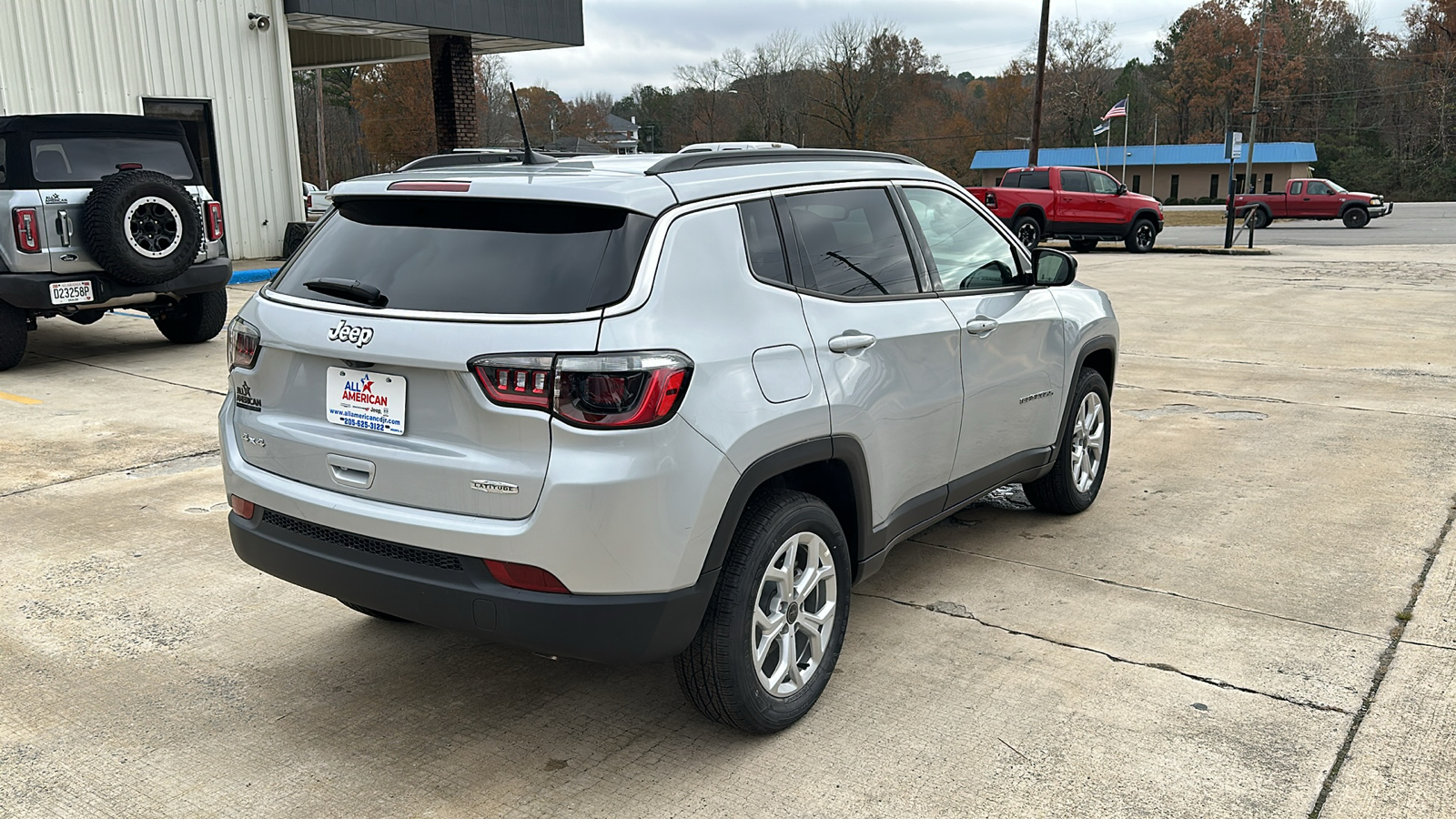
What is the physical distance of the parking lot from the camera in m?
3.06

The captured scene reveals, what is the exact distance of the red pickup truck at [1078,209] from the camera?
80.7 feet

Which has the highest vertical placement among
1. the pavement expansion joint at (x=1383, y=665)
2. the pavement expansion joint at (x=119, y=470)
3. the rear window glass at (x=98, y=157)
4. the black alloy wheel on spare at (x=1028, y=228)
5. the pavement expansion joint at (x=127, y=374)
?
the rear window glass at (x=98, y=157)

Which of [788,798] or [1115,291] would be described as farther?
[1115,291]

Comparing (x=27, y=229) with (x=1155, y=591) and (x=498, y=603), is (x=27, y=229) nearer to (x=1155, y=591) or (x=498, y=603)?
(x=498, y=603)

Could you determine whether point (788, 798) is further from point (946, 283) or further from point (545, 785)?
Answer: point (946, 283)

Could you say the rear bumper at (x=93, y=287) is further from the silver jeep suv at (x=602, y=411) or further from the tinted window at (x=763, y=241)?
the tinted window at (x=763, y=241)

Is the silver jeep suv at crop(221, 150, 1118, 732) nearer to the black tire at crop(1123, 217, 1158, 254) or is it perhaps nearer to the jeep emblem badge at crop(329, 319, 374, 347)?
the jeep emblem badge at crop(329, 319, 374, 347)

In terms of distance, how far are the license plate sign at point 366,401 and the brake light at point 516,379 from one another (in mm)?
298

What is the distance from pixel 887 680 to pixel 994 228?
205 centimetres

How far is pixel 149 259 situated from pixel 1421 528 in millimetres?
9095

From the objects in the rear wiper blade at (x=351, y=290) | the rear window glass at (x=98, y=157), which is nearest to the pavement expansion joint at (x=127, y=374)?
the rear window glass at (x=98, y=157)

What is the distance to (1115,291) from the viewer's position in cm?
1609

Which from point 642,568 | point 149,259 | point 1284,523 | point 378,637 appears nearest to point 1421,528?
point 1284,523

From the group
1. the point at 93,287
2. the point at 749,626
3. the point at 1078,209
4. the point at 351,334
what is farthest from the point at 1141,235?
the point at 351,334
